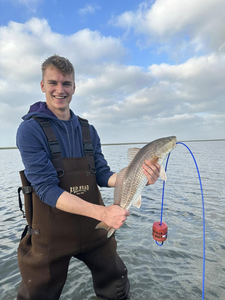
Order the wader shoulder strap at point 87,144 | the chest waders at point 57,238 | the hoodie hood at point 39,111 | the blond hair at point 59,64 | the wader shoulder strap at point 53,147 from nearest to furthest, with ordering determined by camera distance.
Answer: the chest waders at point 57,238 < the wader shoulder strap at point 53,147 < the hoodie hood at point 39,111 < the blond hair at point 59,64 < the wader shoulder strap at point 87,144

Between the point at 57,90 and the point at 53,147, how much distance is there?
935 mm

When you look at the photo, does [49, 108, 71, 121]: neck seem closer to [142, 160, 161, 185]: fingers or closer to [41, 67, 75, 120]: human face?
[41, 67, 75, 120]: human face

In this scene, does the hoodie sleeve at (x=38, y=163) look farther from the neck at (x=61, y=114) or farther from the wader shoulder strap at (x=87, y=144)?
the wader shoulder strap at (x=87, y=144)

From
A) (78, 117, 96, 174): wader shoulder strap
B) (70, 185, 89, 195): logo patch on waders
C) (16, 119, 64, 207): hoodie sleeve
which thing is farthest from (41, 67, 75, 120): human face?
(70, 185, 89, 195): logo patch on waders

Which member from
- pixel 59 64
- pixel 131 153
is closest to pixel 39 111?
pixel 59 64

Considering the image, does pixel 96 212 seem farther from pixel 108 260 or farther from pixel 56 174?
pixel 108 260

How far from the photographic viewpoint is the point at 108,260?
11.0 feet

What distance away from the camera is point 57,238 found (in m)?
2.98

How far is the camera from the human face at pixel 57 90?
329 centimetres

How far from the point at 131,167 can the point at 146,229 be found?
4.52 meters

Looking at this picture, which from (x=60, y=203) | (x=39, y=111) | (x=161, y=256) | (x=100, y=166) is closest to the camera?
(x=60, y=203)

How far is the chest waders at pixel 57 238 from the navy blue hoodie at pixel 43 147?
0.13 m

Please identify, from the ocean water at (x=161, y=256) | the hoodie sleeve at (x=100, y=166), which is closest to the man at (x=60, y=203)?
the hoodie sleeve at (x=100, y=166)

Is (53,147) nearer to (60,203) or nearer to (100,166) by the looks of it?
(60,203)
